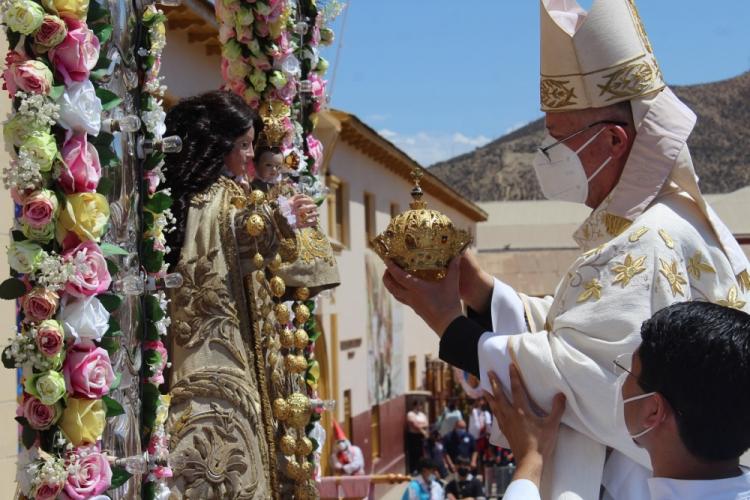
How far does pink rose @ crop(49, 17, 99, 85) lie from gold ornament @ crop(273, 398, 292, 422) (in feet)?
5.58

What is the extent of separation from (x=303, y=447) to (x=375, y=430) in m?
20.2

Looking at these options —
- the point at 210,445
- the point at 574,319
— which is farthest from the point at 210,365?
the point at 574,319

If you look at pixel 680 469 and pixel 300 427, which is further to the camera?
pixel 300 427

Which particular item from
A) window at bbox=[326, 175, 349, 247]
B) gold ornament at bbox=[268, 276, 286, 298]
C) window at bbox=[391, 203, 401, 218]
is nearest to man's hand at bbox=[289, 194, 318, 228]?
gold ornament at bbox=[268, 276, 286, 298]

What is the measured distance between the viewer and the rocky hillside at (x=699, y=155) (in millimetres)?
85250

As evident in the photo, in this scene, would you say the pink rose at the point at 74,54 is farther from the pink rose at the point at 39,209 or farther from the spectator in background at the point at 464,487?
the spectator in background at the point at 464,487

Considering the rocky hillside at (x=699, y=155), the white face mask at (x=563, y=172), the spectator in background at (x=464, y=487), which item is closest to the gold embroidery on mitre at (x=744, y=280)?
the white face mask at (x=563, y=172)

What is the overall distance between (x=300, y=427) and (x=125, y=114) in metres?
1.50

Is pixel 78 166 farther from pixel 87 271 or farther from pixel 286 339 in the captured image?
pixel 286 339

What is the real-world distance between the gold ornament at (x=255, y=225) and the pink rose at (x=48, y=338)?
1271mm

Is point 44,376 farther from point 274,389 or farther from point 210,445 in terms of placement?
point 274,389

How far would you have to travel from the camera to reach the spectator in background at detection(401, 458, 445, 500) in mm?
12711

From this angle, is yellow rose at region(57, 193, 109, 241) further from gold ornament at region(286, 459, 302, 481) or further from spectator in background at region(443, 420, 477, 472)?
spectator in background at region(443, 420, 477, 472)

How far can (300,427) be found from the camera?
15.8ft
